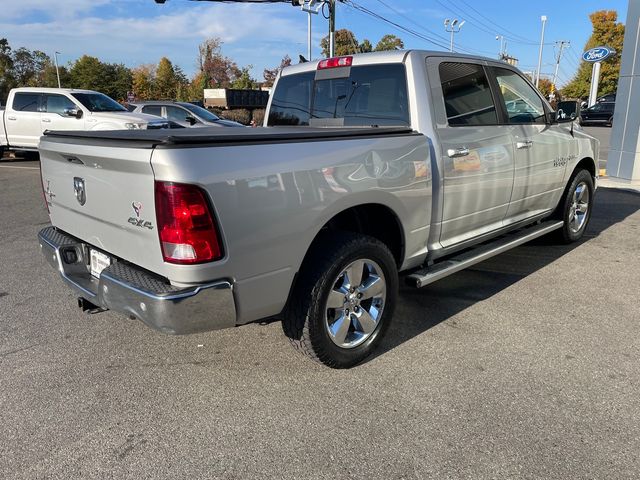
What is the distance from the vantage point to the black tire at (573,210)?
5465 mm

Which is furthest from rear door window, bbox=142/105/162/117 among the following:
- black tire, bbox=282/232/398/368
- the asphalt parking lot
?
black tire, bbox=282/232/398/368

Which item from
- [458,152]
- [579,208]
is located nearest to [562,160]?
[579,208]

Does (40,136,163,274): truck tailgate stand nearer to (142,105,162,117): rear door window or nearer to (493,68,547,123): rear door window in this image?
(493,68,547,123): rear door window

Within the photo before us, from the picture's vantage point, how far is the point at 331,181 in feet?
9.23

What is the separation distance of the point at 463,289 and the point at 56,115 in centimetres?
1220

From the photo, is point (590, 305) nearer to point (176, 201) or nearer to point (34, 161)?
point (176, 201)

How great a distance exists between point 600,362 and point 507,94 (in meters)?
2.37

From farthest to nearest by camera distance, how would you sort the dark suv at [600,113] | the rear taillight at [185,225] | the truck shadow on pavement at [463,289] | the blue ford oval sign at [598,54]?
the dark suv at [600,113]
the blue ford oval sign at [598,54]
the truck shadow on pavement at [463,289]
the rear taillight at [185,225]

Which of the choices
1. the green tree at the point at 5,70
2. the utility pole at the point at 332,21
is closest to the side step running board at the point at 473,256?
the utility pole at the point at 332,21

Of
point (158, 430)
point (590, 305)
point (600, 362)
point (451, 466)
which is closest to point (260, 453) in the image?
point (158, 430)

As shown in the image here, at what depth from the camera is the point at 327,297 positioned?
2.93 metres

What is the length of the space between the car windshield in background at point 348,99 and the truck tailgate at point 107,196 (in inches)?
76.8

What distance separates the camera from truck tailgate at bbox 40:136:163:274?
8.01ft

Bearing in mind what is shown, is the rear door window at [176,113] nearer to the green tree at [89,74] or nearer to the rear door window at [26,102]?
the rear door window at [26,102]
